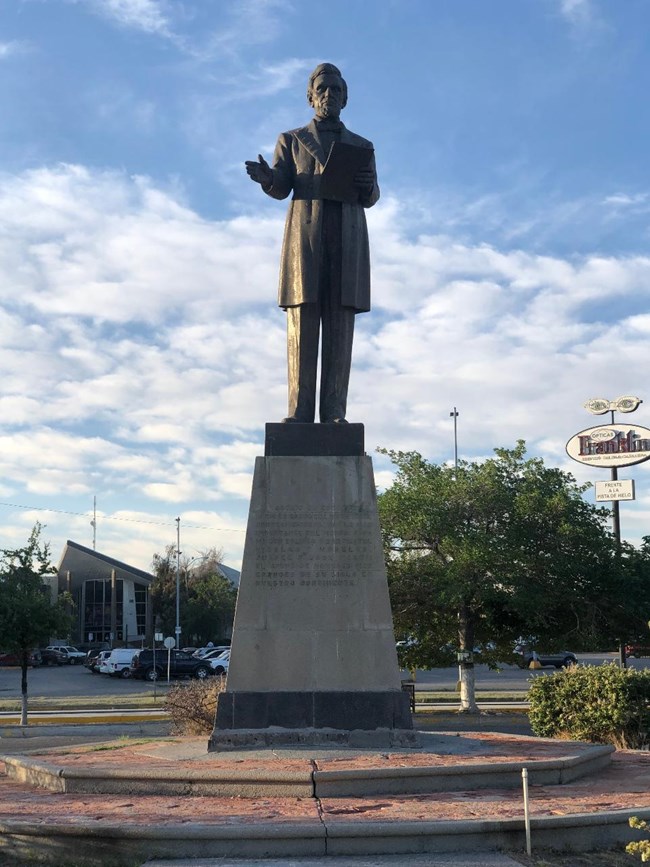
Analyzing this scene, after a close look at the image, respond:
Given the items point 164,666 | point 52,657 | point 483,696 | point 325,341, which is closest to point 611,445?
point 483,696

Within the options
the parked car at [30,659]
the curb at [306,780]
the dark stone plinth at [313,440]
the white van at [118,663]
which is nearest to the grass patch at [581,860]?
the curb at [306,780]

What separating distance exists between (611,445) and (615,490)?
2.05 metres

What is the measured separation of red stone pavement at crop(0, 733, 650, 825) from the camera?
6.92 m

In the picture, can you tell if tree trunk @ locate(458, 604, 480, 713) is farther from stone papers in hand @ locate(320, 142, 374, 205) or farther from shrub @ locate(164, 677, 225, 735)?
stone papers in hand @ locate(320, 142, 374, 205)

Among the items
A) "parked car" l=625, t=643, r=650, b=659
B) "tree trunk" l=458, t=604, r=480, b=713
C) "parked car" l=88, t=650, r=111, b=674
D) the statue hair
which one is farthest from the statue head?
"parked car" l=88, t=650, r=111, b=674

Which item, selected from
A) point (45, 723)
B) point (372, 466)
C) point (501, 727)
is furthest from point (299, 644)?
point (45, 723)

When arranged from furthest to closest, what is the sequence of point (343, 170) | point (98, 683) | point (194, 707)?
point (98, 683), point (194, 707), point (343, 170)

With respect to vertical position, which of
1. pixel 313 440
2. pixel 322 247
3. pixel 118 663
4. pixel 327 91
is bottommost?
pixel 118 663

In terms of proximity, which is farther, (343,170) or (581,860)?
(343,170)

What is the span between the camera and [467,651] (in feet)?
78.6

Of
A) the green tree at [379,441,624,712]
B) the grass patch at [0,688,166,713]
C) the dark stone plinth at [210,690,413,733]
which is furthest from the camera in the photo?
the grass patch at [0,688,166,713]

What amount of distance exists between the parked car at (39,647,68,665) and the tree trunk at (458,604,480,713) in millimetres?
44030

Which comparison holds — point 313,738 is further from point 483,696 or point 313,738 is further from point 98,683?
point 98,683

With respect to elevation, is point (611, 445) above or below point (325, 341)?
above
